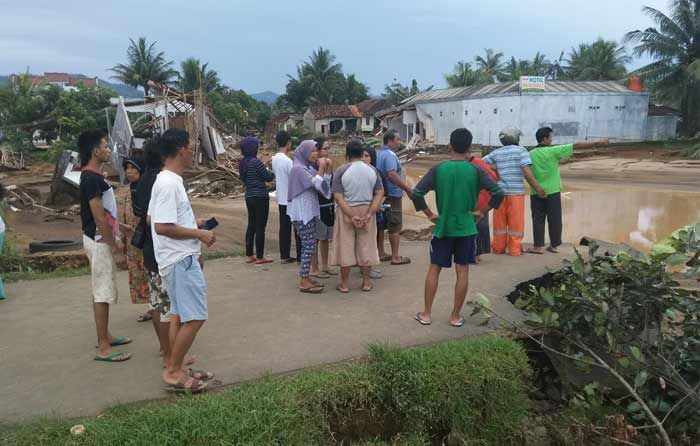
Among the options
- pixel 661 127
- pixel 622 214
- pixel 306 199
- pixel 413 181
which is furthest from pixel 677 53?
pixel 306 199

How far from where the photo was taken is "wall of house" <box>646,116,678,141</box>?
30734 mm

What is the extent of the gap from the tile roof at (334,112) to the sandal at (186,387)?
4693 cm

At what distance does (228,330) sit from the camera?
4395 mm

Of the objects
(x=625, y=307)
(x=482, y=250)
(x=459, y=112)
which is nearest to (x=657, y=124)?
(x=459, y=112)

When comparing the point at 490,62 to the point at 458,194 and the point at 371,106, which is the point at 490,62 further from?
the point at 458,194

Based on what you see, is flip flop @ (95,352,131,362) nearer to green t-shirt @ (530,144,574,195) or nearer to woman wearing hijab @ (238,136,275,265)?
woman wearing hijab @ (238,136,275,265)

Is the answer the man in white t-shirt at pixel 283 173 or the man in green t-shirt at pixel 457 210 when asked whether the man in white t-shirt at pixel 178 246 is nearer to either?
the man in green t-shirt at pixel 457 210

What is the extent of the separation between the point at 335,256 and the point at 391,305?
0.81 meters

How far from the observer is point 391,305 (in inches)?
197

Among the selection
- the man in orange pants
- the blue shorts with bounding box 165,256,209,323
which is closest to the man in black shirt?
the blue shorts with bounding box 165,256,209,323

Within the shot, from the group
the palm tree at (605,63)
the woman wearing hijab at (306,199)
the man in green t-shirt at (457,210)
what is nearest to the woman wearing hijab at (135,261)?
the woman wearing hijab at (306,199)

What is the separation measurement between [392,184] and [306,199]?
4.21 feet

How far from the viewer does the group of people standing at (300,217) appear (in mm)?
3236

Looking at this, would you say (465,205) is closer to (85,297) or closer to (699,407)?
(699,407)
